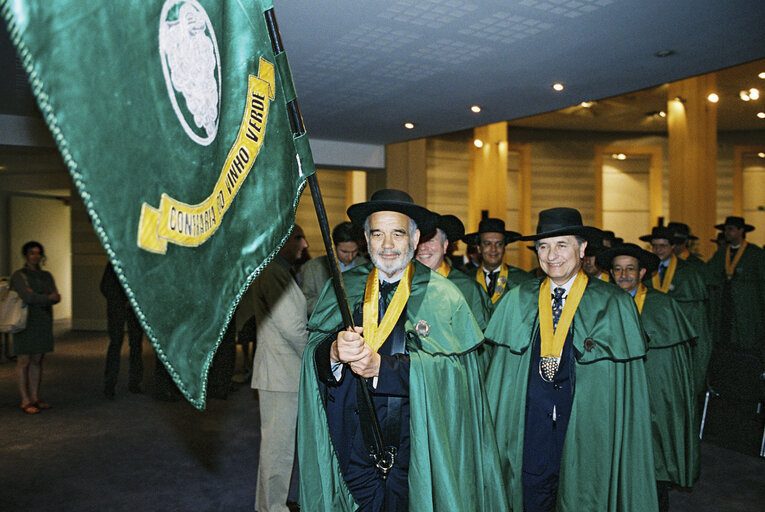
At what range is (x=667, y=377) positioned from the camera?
16.1ft

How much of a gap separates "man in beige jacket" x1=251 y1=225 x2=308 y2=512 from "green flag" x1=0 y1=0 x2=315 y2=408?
9.34 feet

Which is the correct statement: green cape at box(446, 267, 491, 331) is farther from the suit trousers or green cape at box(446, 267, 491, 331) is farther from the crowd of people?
the suit trousers

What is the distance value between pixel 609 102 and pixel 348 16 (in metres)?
13.3

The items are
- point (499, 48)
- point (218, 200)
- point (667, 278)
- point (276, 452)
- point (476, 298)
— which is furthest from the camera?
point (667, 278)

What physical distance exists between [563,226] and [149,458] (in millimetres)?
4244

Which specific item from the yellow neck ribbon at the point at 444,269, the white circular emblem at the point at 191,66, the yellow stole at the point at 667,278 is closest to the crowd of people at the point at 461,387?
the yellow neck ribbon at the point at 444,269

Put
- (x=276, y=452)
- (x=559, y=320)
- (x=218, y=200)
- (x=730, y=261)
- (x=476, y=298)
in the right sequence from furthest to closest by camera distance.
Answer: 1. (x=730, y=261)
2. (x=476, y=298)
3. (x=276, y=452)
4. (x=559, y=320)
5. (x=218, y=200)

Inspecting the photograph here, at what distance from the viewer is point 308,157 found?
150 centimetres

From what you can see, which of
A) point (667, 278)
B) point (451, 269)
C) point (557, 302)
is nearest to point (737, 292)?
point (667, 278)

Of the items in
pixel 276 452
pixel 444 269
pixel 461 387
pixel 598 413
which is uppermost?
pixel 444 269

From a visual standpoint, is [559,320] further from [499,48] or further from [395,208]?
[499,48]

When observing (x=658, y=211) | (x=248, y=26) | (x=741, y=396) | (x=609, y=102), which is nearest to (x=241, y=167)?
(x=248, y=26)

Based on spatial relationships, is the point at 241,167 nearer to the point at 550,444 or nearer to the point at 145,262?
the point at 145,262

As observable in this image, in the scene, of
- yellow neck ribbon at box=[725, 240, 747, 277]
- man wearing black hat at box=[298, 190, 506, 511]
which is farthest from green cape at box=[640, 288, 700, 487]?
yellow neck ribbon at box=[725, 240, 747, 277]
